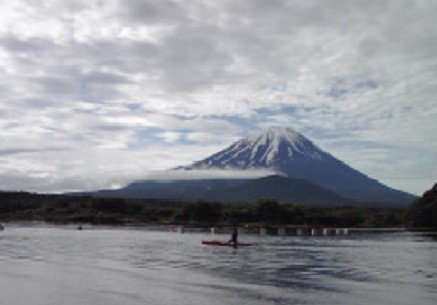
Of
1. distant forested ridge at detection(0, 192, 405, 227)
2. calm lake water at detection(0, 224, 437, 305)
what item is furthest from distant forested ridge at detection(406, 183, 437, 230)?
calm lake water at detection(0, 224, 437, 305)

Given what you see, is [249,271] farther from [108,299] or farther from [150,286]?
[108,299]

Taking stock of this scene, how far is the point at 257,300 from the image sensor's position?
3173cm

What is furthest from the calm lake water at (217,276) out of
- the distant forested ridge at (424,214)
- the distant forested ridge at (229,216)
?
the distant forested ridge at (229,216)

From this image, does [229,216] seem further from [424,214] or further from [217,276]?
[217,276]

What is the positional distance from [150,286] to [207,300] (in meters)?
5.97

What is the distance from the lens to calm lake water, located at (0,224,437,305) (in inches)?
1287

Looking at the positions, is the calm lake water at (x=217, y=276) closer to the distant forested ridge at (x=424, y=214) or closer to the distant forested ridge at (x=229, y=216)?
the distant forested ridge at (x=424, y=214)

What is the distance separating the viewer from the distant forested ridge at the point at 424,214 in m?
121

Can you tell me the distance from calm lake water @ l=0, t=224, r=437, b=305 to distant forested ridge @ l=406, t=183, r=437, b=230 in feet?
189

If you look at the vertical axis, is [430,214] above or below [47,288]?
above

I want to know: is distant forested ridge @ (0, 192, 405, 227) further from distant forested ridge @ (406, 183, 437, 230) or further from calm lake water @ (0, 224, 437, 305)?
calm lake water @ (0, 224, 437, 305)

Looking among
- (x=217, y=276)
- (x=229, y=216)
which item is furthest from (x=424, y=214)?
(x=217, y=276)

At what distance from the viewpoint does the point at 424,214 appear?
121 meters

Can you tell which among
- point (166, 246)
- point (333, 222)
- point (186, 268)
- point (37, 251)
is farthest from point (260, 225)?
point (186, 268)
